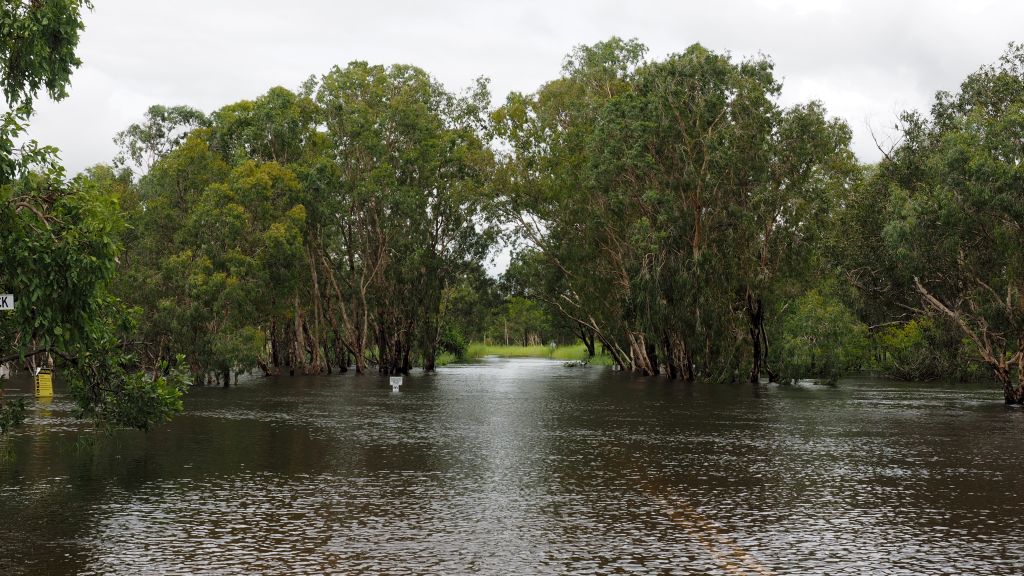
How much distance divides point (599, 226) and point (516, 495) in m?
50.5

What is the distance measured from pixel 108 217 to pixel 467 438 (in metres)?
12.2

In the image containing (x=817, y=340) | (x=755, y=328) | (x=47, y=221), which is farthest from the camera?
(x=755, y=328)

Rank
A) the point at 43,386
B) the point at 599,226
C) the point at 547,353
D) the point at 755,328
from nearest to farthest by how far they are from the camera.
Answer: the point at 43,386, the point at 755,328, the point at 599,226, the point at 547,353

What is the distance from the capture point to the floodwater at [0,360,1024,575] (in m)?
11.7

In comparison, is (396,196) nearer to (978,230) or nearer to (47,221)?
(978,230)

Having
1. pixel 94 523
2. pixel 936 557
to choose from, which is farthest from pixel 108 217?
pixel 936 557

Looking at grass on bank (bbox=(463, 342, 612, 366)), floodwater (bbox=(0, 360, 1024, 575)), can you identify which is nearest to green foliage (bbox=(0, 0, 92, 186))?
floodwater (bbox=(0, 360, 1024, 575))

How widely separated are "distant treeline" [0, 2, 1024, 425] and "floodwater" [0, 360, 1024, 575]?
3.62 m

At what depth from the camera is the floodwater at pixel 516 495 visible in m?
11.7

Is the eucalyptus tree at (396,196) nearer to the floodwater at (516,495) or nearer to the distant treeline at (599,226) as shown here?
the distant treeline at (599,226)

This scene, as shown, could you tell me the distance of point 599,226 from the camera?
216 ft

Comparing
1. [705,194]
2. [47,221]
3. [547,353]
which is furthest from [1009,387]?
[547,353]

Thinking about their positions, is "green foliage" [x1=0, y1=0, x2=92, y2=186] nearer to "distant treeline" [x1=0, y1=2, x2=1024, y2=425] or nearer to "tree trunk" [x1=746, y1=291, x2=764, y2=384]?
"distant treeline" [x1=0, y1=2, x2=1024, y2=425]

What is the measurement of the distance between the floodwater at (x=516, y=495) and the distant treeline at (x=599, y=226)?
3625 millimetres
